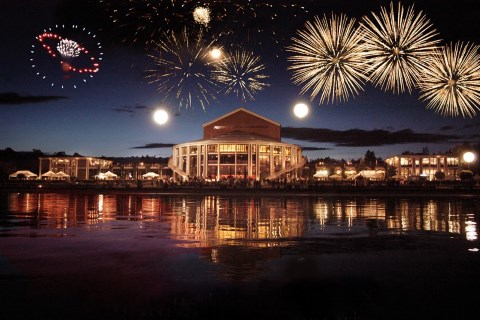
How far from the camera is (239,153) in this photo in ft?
266

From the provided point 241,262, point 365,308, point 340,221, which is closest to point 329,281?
point 365,308

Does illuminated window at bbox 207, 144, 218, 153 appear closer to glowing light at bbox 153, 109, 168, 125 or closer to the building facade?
glowing light at bbox 153, 109, 168, 125

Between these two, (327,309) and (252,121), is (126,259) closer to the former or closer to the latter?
(327,309)

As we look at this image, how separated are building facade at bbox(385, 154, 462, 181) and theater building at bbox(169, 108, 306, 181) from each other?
61271 millimetres

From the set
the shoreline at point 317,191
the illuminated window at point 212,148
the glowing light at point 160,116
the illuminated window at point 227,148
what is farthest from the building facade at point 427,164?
the glowing light at point 160,116

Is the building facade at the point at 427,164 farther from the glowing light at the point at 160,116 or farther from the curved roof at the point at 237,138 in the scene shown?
the glowing light at the point at 160,116

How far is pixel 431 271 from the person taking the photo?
9.43 m

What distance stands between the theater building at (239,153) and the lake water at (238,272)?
58.8 m

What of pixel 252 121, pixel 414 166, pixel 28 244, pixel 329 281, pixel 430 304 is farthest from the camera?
pixel 414 166

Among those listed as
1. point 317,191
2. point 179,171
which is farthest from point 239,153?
point 317,191

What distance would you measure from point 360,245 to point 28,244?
386 inches

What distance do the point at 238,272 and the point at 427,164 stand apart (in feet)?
462

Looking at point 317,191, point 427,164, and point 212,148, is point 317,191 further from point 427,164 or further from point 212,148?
point 427,164

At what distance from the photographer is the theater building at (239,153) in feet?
255
